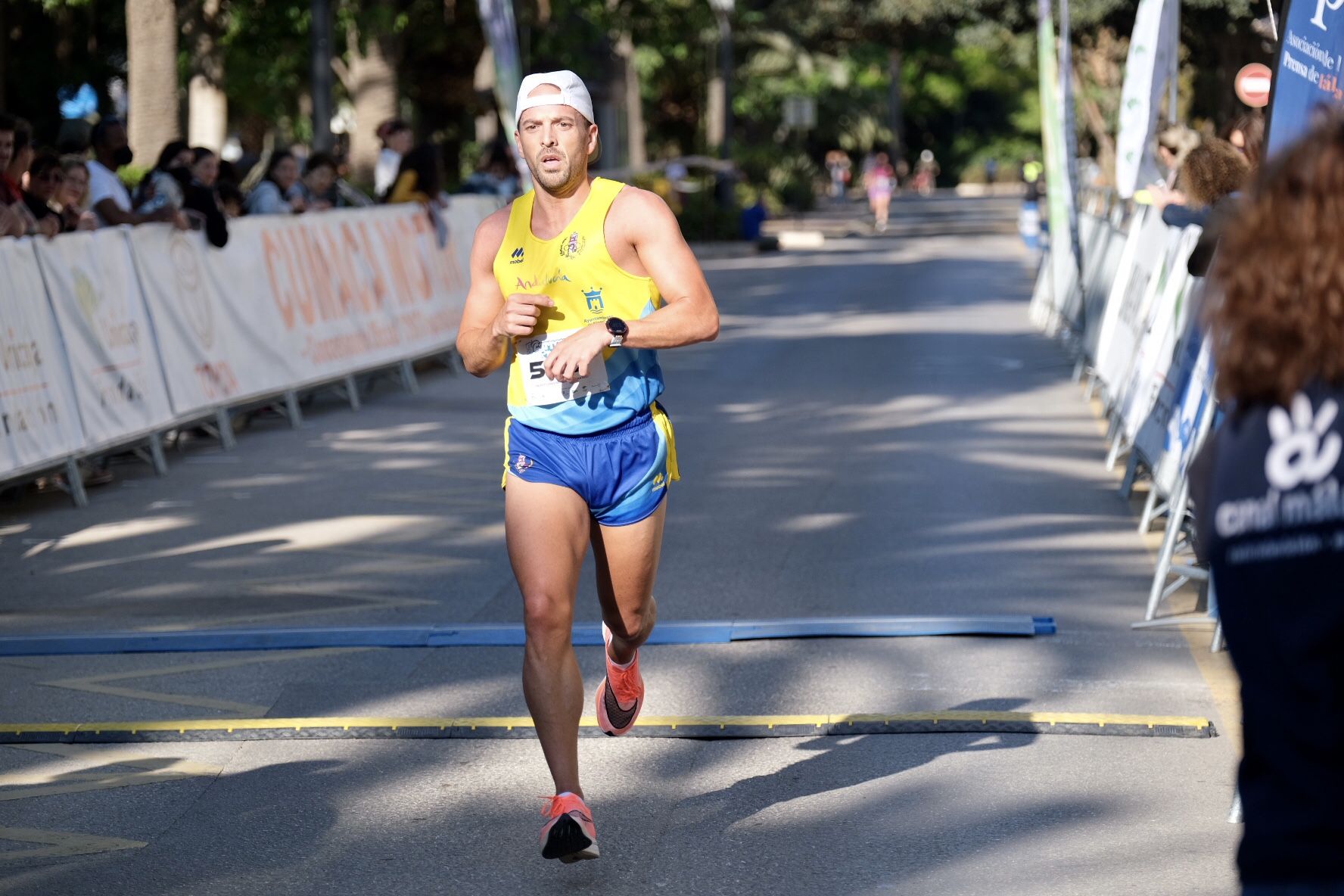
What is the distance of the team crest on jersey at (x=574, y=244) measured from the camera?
15.2 ft

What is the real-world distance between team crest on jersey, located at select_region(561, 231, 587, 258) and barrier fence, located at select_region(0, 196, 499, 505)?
5874 mm

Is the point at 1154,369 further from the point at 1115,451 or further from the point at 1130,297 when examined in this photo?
the point at 1130,297

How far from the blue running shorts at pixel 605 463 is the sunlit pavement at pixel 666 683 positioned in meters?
0.90

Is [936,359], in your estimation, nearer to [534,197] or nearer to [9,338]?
[9,338]

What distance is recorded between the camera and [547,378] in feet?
15.2

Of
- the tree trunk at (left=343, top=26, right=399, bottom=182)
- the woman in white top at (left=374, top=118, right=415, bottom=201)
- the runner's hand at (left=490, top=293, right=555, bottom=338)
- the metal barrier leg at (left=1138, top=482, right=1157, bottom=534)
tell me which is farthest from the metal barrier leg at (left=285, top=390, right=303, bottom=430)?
the tree trunk at (left=343, top=26, right=399, bottom=182)

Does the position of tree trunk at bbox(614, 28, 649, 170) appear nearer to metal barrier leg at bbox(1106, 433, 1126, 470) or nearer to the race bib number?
metal barrier leg at bbox(1106, 433, 1126, 470)

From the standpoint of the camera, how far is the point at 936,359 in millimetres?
17547

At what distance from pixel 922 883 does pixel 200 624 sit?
401 centimetres

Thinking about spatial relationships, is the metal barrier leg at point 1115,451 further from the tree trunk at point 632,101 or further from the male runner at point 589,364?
the tree trunk at point 632,101

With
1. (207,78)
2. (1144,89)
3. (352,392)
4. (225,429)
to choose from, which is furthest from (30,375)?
(207,78)

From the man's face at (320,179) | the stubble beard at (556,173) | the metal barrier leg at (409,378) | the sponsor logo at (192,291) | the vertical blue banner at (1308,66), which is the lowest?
the metal barrier leg at (409,378)

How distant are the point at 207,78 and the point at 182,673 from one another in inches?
954

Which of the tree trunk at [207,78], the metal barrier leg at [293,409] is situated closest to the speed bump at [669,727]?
the metal barrier leg at [293,409]
